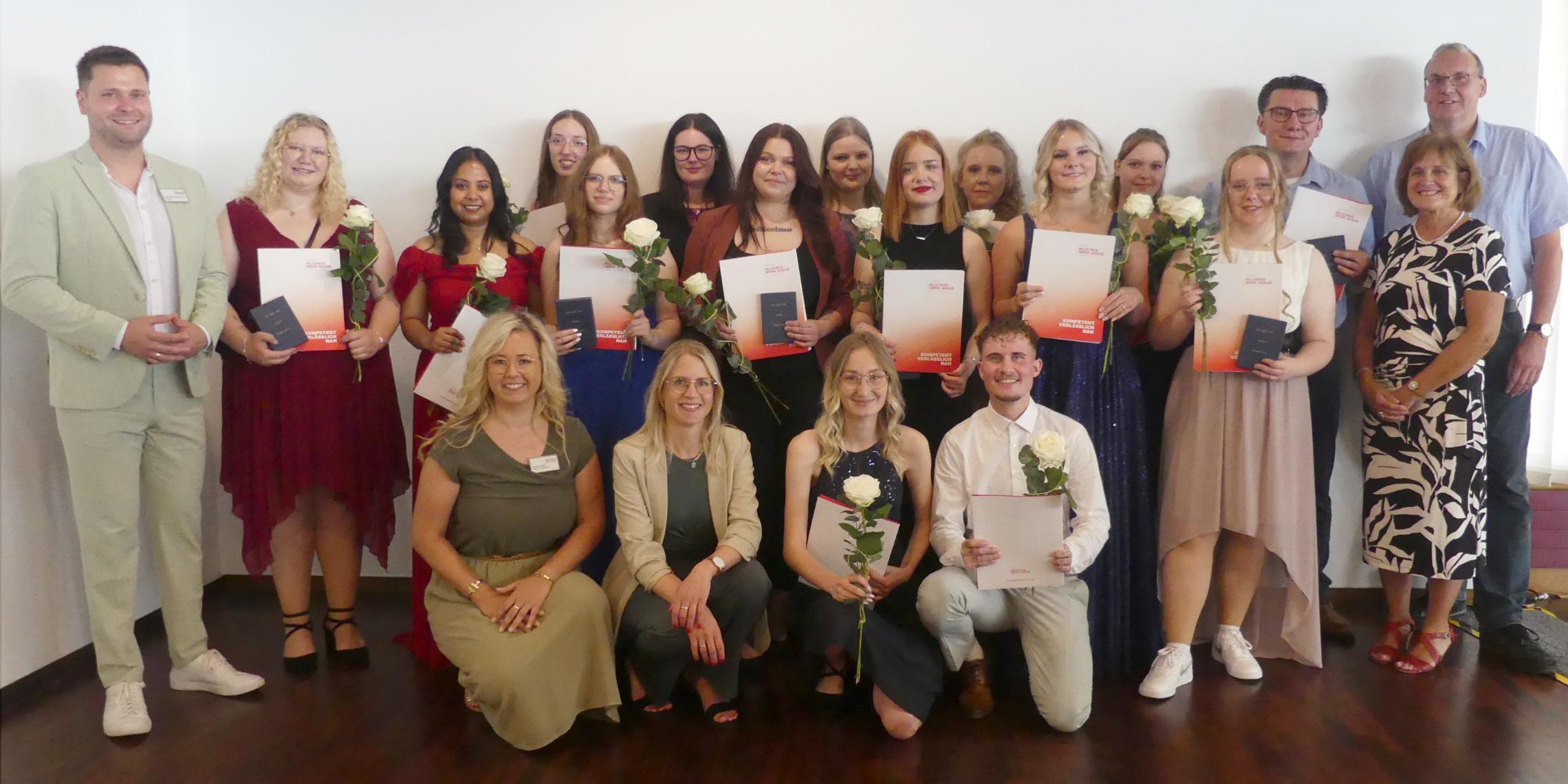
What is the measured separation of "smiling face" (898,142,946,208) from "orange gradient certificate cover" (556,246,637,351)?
3.24ft

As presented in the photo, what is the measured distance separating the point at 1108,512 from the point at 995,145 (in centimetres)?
147

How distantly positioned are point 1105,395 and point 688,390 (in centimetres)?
137

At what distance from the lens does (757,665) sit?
348 cm

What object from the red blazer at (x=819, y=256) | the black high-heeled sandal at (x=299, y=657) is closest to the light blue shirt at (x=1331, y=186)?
the red blazer at (x=819, y=256)

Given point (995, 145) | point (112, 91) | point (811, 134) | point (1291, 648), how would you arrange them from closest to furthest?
point (112, 91) → point (1291, 648) → point (995, 145) → point (811, 134)

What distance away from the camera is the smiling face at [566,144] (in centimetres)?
401

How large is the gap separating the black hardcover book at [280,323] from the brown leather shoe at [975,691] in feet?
7.68

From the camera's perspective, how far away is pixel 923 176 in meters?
3.54

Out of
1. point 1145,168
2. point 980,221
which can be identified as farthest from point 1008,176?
point 1145,168

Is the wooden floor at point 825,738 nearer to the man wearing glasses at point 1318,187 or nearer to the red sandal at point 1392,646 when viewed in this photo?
the red sandal at point 1392,646

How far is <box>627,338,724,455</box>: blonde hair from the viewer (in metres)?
3.14

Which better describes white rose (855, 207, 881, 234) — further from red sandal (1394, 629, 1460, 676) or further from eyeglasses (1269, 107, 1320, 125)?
red sandal (1394, 629, 1460, 676)

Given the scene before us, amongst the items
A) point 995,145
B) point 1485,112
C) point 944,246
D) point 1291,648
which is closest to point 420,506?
point 944,246

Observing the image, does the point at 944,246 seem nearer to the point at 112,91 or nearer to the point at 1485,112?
the point at 1485,112
